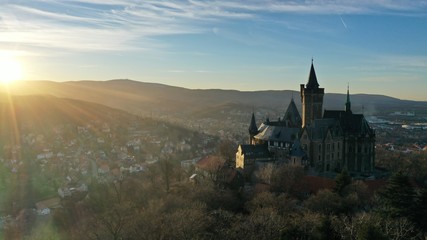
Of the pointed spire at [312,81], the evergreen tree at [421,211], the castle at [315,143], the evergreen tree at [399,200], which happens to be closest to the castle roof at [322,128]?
the castle at [315,143]

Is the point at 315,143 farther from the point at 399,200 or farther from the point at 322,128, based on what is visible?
the point at 399,200

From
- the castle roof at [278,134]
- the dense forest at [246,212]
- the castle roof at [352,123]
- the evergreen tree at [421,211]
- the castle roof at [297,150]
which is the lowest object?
the dense forest at [246,212]

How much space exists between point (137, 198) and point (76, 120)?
93.1 meters

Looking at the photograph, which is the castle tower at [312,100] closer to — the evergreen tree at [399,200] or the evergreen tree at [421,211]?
the evergreen tree at [399,200]

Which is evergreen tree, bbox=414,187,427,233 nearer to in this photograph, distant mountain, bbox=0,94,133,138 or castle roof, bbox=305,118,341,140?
castle roof, bbox=305,118,341,140

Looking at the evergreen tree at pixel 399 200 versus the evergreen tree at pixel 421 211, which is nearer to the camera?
the evergreen tree at pixel 421 211

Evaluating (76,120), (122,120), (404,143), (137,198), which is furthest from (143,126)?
(137,198)

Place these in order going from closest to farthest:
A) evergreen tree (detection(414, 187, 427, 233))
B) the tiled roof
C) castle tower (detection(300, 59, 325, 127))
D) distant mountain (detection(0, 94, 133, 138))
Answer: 1. evergreen tree (detection(414, 187, 427, 233))
2. the tiled roof
3. castle tower (detection(300, 59, 325, 127))
4. distant mountain (detection(0, 94, 133, 138))

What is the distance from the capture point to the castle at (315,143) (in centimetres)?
6303

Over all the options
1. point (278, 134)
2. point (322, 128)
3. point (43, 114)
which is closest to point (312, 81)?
point (322, 128)

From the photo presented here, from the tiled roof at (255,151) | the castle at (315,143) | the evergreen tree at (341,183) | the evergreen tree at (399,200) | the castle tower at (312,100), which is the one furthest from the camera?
the castle tower at (312,100)

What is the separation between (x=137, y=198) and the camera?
50375 millimetres

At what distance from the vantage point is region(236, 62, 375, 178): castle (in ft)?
207

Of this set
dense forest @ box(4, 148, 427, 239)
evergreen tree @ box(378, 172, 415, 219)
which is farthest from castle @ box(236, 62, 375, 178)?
evergreen tree @ box(378, 172, 415, 219)
